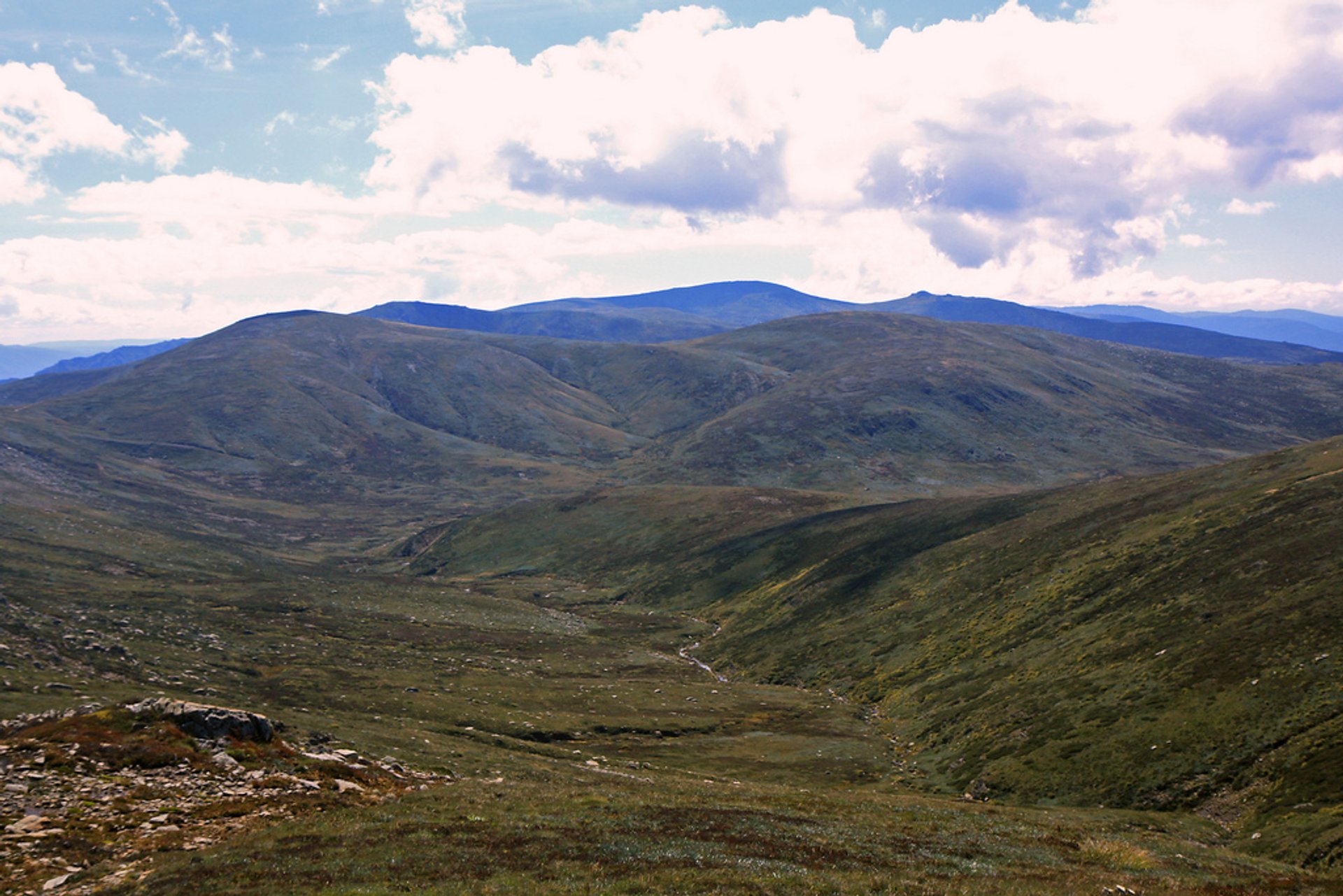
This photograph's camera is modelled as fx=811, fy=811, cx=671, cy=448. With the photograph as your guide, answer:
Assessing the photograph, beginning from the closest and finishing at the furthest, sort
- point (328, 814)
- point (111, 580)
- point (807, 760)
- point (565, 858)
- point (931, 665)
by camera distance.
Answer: point (565, 858)
point (328, 814)
point (807, 760)
point (931, 665)
point (111, 580)

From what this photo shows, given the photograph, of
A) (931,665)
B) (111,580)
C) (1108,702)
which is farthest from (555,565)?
(1108,702)

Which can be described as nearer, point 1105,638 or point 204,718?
point 204,718

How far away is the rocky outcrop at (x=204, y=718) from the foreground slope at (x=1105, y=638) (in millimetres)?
44686

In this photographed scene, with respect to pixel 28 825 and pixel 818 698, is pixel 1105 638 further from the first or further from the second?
pixel 28 825

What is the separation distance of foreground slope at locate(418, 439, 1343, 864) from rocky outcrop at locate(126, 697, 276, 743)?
4469 cm

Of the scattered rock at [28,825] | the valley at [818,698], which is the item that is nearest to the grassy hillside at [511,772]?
the valley at [818,698]

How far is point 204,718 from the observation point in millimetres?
37875

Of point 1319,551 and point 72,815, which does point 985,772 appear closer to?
point 1319,551

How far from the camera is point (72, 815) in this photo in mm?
28812

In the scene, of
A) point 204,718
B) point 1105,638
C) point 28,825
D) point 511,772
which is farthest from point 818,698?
point 28,825

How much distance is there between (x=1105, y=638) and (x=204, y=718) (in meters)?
68.0

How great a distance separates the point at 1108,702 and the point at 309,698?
6116 centimetres

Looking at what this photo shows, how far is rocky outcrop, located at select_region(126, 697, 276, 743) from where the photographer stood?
3759 centimetres

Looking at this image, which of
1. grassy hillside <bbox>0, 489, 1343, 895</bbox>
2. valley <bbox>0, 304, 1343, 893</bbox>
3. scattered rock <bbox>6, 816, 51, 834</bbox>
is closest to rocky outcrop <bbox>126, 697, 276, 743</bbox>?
grassy hillside <bbox>0, 489, 1343, 895</bbox>
